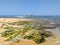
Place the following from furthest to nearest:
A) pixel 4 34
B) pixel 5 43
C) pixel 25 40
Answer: pixel 4 34 → pixel 25 40 → pixel 5 43

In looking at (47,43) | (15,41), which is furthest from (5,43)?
(47,43)

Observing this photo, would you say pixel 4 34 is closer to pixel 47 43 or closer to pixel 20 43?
pixel 20 43

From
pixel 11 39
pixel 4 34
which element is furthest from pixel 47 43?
pixel 4 34

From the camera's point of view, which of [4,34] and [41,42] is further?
[4,34]

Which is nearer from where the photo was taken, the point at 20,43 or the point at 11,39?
the point at 20,43

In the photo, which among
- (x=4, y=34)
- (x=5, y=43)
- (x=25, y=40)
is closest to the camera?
(x=5, y=43)

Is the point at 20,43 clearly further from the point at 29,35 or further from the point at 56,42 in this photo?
the point at 56,42

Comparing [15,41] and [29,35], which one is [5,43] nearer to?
[15,41]
